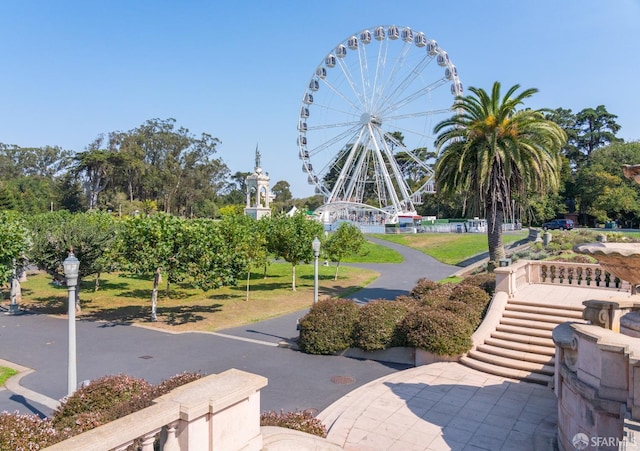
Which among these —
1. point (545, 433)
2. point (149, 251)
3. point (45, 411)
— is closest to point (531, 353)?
point (545, 433)

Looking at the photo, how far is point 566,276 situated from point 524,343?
6.31m

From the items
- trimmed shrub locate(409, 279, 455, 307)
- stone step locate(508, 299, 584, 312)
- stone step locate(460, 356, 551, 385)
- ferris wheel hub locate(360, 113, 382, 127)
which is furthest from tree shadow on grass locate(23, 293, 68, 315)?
ferris wheel hub locate(360, 113, 382, 127)

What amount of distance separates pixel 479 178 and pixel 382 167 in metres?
35.7

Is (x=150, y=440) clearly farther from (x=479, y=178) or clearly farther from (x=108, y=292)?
(x=108, y=292)

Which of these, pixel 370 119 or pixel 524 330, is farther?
pixel 370 119

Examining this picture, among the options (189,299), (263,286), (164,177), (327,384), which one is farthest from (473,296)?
(164,177)

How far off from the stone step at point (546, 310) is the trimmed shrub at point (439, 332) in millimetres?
1864

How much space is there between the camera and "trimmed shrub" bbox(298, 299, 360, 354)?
13.0 meters

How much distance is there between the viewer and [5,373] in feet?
37.9

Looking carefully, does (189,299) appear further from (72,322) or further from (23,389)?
(72,322)

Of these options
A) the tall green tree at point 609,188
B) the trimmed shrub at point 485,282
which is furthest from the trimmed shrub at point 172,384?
the tall green tree at point 609,188

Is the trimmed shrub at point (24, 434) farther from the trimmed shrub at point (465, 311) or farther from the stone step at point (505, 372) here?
the trimmed shrub at point (465, 311)

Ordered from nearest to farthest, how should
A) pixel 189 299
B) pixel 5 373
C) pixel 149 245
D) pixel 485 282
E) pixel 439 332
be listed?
pixel 439 332
pixel 5 373
pixel 485 282
pixel 149 245
pixel 189 299

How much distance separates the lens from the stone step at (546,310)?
1158cm
